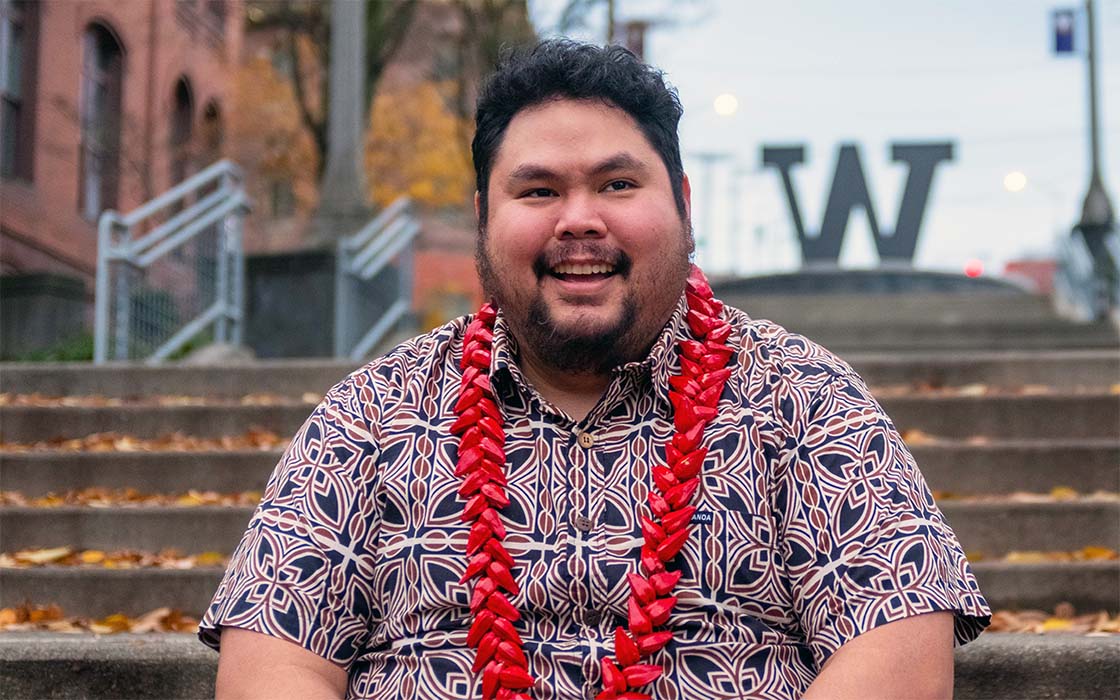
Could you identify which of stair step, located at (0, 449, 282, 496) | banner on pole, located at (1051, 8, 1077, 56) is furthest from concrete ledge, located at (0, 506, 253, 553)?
banner on pole, located at (1051, 8, 1077, 56)

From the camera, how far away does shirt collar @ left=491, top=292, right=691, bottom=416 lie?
90.7 inches

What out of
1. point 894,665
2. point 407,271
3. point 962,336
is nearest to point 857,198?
point 962,336

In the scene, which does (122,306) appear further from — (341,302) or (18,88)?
(18,88)

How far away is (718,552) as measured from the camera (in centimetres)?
216

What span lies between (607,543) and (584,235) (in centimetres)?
57

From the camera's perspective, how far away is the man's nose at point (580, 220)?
224 centimetres

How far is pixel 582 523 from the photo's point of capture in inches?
85.7

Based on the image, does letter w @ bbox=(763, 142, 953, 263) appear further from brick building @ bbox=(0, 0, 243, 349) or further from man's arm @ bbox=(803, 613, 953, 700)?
man's arm @ bbox=(803, 613, 953, 700)

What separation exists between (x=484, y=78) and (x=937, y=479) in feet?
11.2

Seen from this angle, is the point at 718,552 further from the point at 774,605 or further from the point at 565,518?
the point at 565,518

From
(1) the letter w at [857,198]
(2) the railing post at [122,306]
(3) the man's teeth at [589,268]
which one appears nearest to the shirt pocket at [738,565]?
(3) the man's teeth at [589,268]

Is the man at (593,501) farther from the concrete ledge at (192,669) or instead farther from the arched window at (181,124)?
the arched window at (181,124)

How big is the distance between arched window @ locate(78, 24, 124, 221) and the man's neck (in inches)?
648

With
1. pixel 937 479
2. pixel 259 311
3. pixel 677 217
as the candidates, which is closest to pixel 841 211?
pixel 259 311
